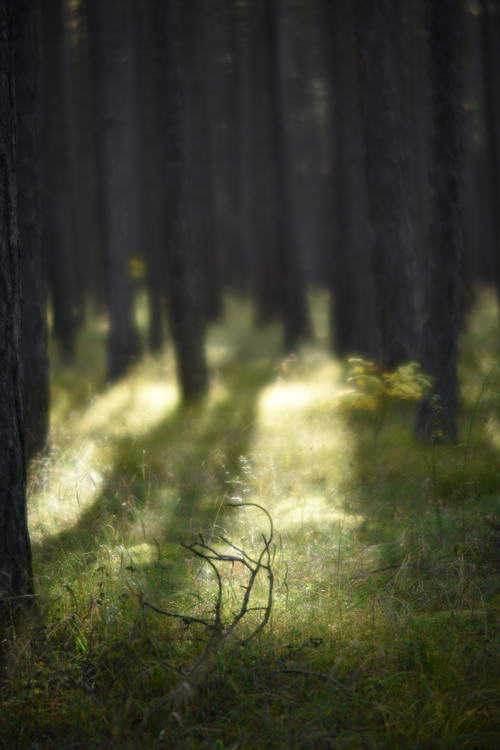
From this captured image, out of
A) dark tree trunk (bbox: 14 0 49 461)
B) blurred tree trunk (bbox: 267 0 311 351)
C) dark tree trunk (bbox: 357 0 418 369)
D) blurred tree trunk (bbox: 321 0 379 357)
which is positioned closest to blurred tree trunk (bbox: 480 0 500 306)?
blurred tree trunk (bbox: 321 0 379 357)

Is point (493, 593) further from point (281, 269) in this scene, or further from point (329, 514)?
point (281, 269)

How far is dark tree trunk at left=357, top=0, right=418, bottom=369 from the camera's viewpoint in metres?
8.57

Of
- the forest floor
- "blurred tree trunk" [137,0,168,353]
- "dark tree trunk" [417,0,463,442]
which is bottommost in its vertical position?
the forest floor

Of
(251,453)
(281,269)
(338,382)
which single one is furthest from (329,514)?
(281,269)

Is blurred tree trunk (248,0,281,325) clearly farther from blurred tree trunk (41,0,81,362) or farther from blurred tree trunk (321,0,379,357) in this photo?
Result: blurred tree trunk (41,0,81,362)

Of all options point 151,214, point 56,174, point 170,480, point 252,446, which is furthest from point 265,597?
point 151,214

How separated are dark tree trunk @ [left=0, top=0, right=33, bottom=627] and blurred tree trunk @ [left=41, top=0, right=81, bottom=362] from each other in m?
10.1

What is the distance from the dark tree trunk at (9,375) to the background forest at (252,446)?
Result: 0.06ft

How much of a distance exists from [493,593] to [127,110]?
16612 millimetres

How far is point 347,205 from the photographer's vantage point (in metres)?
12.9

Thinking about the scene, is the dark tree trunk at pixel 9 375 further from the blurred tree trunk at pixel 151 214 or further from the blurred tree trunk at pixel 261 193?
the blurred tree trunk at pixel 261 193

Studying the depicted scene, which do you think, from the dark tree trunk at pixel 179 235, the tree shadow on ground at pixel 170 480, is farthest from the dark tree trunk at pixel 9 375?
the dark tree trunk at pixel 179 235

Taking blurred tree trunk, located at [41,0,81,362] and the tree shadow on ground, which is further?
blurred tree trunk, located at [41,0,81,362]

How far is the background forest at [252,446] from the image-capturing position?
3191 mm
